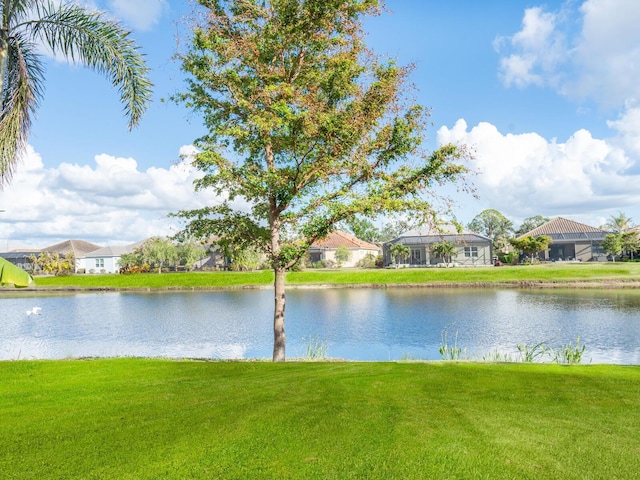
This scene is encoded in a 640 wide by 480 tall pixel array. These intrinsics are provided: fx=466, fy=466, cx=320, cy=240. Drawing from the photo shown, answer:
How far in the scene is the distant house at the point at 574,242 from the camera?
6684 cm

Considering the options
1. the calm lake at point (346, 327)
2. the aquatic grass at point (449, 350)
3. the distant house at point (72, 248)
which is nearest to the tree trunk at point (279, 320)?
the calm lake at point (346, 327)

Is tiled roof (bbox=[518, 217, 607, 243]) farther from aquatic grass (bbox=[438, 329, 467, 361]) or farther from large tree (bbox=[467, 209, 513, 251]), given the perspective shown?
aquatic grass (bbox=[438, 329, 467, 361])

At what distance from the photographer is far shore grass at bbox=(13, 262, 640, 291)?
4562cm

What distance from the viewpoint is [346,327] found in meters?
23.2

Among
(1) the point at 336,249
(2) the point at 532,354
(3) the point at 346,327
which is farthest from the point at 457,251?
(2) the point at 532,354

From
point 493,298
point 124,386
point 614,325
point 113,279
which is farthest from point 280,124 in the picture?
point 113,279

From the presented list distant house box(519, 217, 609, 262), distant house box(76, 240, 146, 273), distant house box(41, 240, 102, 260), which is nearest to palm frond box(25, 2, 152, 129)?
distant house box(519, 217, 609, 262)

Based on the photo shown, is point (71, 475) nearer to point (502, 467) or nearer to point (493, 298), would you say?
point (502, 467)

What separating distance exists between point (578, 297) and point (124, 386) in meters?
34.9

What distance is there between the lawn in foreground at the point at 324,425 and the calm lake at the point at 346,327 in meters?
8.54

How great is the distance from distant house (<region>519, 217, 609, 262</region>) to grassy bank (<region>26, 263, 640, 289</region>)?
509 inches

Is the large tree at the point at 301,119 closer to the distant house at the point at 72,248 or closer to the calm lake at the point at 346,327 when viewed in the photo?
the calm lake at the point at 346,327

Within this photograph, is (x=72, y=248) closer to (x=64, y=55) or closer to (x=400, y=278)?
(x=400, y=278)

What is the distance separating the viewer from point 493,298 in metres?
35.3
